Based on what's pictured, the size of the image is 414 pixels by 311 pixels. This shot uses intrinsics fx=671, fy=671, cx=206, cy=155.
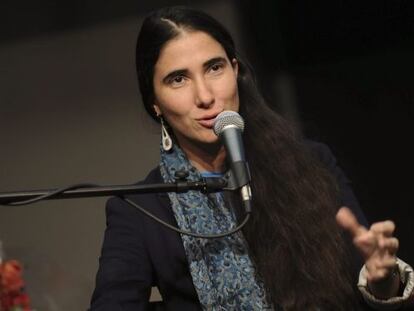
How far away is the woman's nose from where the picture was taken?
1.38m

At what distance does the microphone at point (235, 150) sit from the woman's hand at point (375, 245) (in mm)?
186

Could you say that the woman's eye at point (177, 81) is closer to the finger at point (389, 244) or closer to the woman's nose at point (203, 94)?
the woman's nose at point (203, 94)

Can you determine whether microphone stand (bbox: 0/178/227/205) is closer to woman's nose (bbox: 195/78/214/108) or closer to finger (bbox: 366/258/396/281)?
finger (bbox: 366/258/396/281)

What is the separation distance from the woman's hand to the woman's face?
41cm

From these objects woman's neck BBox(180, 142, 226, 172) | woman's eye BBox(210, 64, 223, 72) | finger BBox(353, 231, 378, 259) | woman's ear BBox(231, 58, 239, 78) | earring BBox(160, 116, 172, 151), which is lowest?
finger BBox(353, 231, 378, 259)

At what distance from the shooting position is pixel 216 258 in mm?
1442

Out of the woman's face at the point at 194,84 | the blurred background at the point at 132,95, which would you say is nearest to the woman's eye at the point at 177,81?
the woman's face at the point at 194,84

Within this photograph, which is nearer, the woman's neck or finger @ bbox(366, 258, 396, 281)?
finger @ bbox(366, 258, 396, 281)

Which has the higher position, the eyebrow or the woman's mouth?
the eyebrow

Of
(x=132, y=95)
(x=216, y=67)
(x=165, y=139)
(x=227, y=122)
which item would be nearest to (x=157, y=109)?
(x=165, y=139)

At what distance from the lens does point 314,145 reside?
1.62 meters

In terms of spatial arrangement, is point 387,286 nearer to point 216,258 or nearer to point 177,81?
point 216,258

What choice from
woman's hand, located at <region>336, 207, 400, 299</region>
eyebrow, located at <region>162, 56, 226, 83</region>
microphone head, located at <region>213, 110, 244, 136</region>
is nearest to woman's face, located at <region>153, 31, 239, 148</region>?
eyebrow, located at <region>162, 56, 226, 83</region>

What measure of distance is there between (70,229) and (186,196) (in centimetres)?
111
